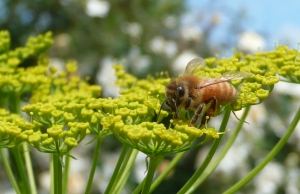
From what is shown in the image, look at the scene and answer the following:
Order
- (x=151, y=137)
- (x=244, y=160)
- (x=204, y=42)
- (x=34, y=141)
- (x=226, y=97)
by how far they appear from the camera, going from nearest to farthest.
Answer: (x=151, y=137), (x=34, y=141), (x=226, y=97), (x=244, y=160), (x=204, y=42)

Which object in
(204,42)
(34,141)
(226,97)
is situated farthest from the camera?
(204,42)

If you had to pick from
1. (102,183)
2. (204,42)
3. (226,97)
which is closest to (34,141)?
(226,97)

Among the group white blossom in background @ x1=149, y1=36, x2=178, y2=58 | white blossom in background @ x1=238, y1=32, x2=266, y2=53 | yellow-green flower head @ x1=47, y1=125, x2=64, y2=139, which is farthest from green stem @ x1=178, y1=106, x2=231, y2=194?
white blossom in background @ x1=149, y1=36, x2=178, y2=58

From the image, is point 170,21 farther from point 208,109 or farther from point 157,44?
point 208,109

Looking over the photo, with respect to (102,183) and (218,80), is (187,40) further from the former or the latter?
(218,80)

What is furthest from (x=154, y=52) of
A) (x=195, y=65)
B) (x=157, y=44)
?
(x=195, y=65)

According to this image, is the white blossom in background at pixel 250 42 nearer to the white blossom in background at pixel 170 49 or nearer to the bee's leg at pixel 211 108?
the white blossom in background at pixel 170 49

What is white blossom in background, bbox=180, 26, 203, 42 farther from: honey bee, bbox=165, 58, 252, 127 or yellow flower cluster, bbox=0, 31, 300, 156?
honey bee, bbox=165, 58, 252, 127
